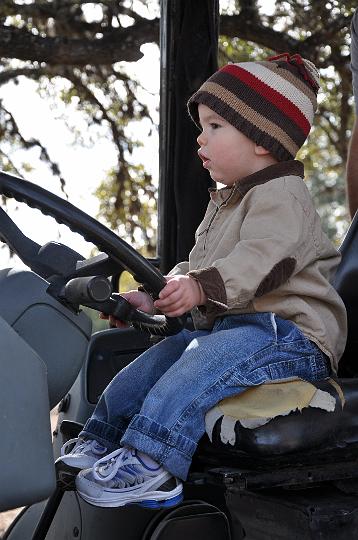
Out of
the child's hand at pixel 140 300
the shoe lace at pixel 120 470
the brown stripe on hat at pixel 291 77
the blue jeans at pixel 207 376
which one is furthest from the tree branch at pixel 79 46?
the shoe lace at pixel 120 470

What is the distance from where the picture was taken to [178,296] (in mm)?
1783

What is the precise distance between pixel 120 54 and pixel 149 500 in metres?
3.59

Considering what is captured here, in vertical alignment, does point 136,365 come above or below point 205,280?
below

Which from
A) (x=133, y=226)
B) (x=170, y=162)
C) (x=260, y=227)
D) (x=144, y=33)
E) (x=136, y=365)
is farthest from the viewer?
(x=133, y=226)

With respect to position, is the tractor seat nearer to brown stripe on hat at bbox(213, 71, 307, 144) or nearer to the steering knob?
the steering knob

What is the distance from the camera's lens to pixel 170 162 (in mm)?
3252

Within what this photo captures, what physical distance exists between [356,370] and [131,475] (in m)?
0.77

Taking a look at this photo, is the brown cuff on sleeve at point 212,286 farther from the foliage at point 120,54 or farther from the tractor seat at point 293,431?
the foliage at point 120,54

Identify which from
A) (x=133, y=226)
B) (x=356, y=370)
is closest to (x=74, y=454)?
(x=356, y=370)

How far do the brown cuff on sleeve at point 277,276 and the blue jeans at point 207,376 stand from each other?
0.07 metres

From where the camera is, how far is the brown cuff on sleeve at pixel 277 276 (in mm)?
1936

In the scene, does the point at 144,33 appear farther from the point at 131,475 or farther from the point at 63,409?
the point at 131,475

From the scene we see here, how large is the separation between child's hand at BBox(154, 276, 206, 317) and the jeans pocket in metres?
0.22

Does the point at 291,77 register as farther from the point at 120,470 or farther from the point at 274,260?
the point at 120,470
